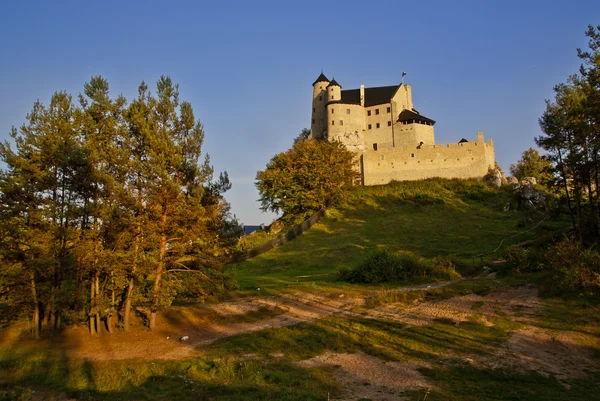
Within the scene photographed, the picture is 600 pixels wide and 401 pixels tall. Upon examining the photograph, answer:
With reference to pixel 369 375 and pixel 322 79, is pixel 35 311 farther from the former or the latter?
pixel 322 79

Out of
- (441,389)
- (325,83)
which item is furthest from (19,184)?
(325,83)

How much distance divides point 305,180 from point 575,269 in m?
40.1

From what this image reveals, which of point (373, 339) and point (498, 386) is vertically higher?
point (373, 339)

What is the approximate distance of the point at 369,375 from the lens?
1437cm

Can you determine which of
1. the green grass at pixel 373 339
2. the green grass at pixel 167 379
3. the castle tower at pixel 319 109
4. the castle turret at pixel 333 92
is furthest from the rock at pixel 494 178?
the green grass at pixel 167 379

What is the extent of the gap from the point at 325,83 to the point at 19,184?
6904 cm

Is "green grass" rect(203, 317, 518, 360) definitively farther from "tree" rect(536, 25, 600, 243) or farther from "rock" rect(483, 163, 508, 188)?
"rock" rect(483, 163, 508, 188)

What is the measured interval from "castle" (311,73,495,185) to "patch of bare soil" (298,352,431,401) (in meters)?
53.7

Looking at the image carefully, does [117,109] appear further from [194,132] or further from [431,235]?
[431,235]

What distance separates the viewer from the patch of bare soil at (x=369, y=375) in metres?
12.8

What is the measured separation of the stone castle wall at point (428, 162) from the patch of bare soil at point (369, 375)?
53329 mm

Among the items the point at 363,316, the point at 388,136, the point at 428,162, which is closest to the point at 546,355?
the point at 363,316

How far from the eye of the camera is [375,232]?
162 ft

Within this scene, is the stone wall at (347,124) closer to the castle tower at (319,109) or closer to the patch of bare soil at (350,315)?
the castle tower at (319,109)
